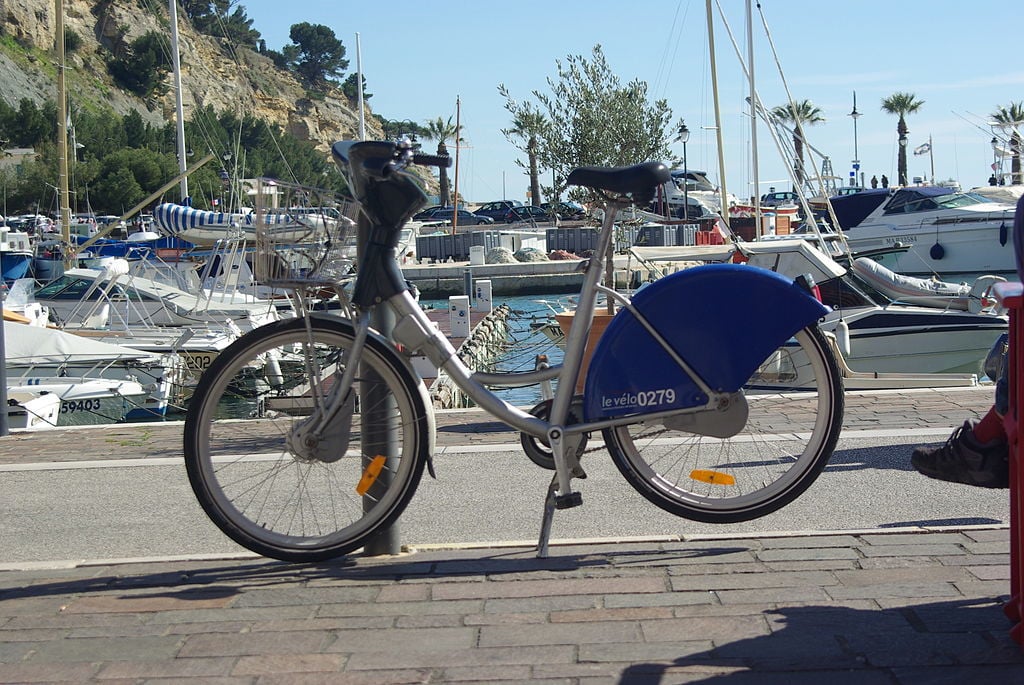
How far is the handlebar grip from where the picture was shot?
3.78 metres

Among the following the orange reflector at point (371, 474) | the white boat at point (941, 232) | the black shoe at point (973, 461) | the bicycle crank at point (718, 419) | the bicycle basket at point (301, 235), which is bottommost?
the orange reflector at point (371, 474)

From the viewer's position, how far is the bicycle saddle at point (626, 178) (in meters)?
3.84

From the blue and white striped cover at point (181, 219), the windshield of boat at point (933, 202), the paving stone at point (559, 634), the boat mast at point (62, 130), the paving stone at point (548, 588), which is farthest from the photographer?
the windshield of boat at point (933, 202)

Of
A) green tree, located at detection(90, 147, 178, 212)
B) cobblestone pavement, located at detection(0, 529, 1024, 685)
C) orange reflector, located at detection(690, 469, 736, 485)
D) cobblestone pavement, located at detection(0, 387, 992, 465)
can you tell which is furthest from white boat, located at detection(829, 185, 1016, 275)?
green tree, located at detection(90, 147, 178, 212)

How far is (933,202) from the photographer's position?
35625mm

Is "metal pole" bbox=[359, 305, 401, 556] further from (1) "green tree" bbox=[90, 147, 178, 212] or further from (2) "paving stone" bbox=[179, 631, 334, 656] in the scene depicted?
(1) "green tree" bbox=[90, 147, 178, 212]

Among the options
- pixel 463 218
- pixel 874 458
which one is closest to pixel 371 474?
pixel 874 458

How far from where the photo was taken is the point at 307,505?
4.33m

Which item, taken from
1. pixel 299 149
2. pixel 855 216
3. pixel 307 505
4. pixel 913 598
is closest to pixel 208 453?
pixel 307 505

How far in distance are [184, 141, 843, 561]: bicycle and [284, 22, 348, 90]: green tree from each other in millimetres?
151577

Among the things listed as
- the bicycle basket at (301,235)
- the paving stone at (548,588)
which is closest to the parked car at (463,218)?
the bicycle basket at (301,235)

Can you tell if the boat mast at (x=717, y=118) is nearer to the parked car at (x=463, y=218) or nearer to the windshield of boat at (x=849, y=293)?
the windshield of boat at (x=849, y=293)

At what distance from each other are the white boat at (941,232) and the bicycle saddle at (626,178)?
30.0 meters

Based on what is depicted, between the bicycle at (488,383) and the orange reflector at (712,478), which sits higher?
the bicycle at (488,383)
